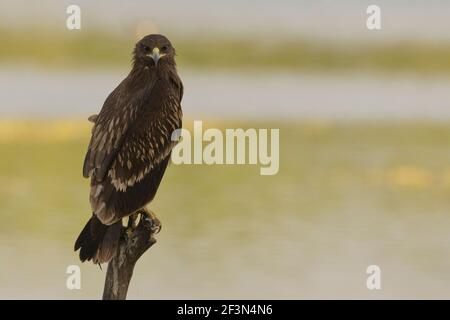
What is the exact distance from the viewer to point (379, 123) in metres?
31.6

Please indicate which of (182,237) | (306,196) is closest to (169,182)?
(306,196)

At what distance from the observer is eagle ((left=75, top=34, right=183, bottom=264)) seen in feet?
29.2

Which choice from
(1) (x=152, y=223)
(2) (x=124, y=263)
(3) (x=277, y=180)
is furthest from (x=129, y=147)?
(3) (x=277, y=180)

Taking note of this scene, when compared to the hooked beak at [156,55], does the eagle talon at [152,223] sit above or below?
below

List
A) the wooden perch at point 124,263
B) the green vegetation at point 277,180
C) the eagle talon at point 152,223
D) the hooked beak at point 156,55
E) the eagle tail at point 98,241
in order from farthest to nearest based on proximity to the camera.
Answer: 1. the green vegetation at point 277,180
2. the hooked beak at point 156,55
3. the eagle talon at point 152,223
4. the wooden perch at point 124,263
5. the eagle tail at point 98,241

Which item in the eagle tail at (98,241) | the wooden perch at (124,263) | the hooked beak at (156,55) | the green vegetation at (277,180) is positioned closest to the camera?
the eagle tail at (98,241)

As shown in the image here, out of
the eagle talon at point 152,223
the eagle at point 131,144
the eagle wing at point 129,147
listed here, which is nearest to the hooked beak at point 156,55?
the eagle at point 131,144

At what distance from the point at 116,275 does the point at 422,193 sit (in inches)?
456

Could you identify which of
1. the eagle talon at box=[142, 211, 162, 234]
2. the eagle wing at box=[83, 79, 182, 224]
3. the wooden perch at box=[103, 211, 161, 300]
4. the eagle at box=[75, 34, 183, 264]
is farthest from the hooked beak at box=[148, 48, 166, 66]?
the wooden perch at box=[103, 211, 161, 300]

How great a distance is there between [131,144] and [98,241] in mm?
881

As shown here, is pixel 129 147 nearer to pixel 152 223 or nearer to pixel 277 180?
pixel 152 223

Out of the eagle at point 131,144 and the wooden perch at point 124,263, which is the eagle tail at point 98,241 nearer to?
the eagle at point 131,144

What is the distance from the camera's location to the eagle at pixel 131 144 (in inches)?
350

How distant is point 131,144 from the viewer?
9.35 meters
